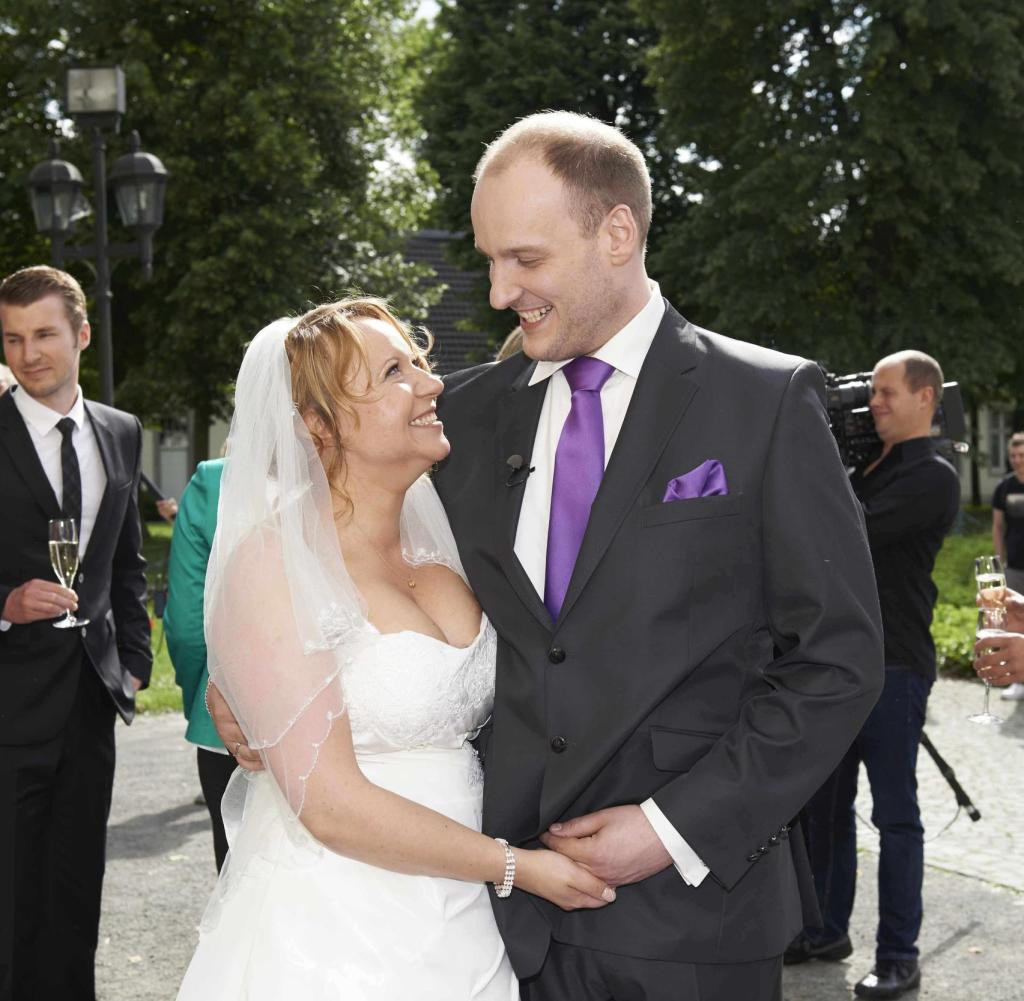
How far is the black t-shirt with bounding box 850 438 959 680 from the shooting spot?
6.00 metres

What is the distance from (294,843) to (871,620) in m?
1.34

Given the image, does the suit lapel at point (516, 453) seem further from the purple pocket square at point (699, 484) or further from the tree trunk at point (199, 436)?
the tree trunk at point (199, 436)

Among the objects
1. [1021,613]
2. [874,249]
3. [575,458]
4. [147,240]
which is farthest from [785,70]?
[575,458]

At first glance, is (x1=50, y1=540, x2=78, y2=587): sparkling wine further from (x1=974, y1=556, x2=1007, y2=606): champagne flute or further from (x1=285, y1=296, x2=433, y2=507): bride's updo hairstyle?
(x1=974, y1=556, x2=1007, y2=606): champagne flute

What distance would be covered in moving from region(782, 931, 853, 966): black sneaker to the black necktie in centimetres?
354

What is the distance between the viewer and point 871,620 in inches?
108

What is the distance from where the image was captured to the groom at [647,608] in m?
2.71

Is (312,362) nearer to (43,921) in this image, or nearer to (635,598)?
(635,598)

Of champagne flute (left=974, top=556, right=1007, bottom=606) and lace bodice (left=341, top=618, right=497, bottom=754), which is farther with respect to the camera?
champagne flute (left=974, top=556, right=1007, bottom=606)

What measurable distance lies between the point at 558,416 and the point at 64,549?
2.47m

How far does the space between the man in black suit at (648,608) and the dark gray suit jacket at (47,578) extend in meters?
2.63

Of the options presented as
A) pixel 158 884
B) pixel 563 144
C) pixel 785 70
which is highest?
pixel 785 70

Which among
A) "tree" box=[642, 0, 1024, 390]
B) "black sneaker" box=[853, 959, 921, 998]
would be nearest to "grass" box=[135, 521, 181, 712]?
"black sneaker" box=[853, 959, 921, 998]

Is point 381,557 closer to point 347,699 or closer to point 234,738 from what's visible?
point 347,699
